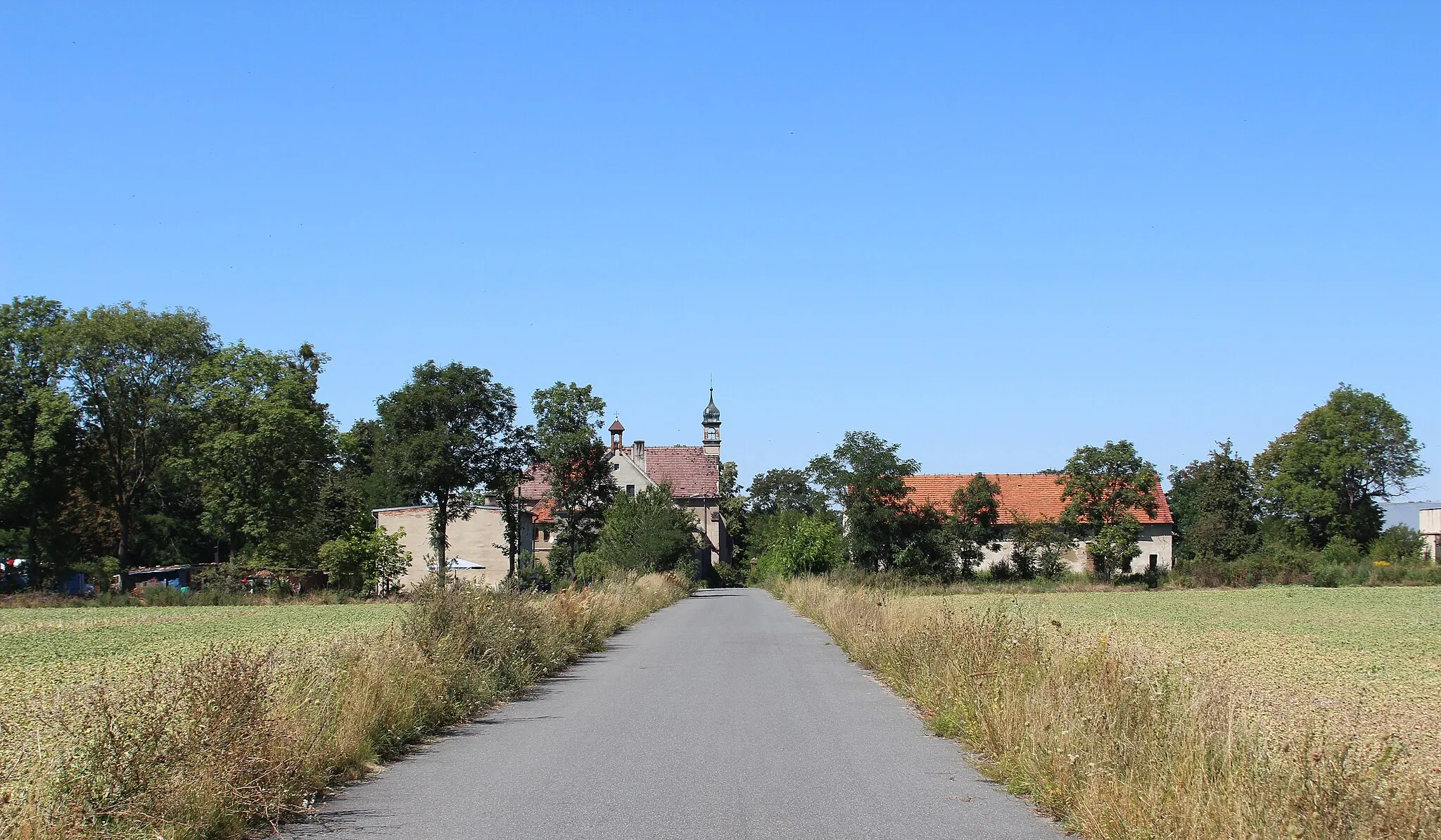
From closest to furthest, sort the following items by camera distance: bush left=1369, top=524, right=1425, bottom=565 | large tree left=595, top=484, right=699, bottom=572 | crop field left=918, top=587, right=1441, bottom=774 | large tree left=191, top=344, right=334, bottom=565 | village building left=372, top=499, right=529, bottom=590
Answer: crop field left=918, top=587, right=1441, bottom=774, large tree left=191, top=344, right=334, bottom=565, large tree left=595, top=484, right=699, bottom=572, bush left=1369, top=524, right=1425, bottom=565, village building left=372, top=499, right=529, bottom=590

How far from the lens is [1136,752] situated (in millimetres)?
7773

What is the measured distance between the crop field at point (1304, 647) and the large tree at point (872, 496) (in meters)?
8.66

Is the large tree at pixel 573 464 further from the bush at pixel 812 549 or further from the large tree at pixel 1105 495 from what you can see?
the large tree at pixel 1105 495

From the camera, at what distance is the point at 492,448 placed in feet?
230

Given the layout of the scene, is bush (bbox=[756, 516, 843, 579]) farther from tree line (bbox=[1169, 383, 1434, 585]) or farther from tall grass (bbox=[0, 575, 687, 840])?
tall grass (bbox=[0, 575, 687, 840])

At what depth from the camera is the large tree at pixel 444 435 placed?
66812mm

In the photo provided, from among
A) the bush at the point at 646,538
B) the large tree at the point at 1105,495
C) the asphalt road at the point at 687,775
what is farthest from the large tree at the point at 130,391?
the asphalt road at the point at 687,775

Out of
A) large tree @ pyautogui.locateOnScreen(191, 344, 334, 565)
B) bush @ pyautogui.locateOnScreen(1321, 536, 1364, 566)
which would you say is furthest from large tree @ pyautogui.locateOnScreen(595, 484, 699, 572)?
bush @ pyautogui.locateOnScreen(1321, 536, 1364, 566)

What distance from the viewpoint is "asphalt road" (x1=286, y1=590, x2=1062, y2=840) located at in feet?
25.2

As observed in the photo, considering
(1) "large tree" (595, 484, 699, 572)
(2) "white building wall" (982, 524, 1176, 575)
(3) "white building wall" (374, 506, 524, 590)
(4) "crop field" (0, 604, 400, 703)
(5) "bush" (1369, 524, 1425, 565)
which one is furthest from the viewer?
(3) "white building wall" (374, 506, 524, 590)

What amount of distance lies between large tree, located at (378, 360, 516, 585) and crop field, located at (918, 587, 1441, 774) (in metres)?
32.2

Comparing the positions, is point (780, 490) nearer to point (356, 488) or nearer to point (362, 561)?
point (356, 488)

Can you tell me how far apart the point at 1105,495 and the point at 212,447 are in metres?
49.7

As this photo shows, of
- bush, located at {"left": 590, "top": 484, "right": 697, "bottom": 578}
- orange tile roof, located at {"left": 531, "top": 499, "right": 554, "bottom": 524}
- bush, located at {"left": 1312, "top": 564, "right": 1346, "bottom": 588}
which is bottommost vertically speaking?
bush, located at {"left": 1312, "top": 564, "right": 1346, "bottom": 588}
